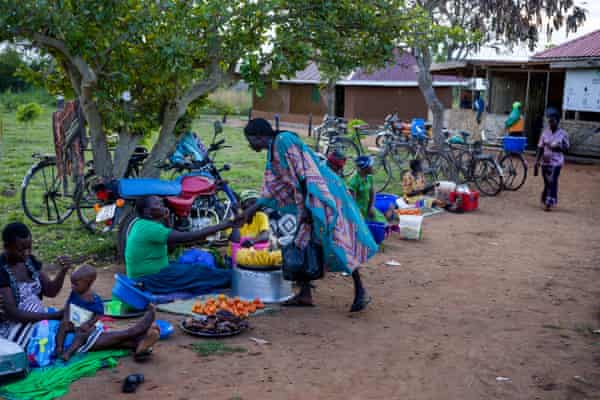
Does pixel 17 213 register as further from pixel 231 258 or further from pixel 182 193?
pixel 231 258

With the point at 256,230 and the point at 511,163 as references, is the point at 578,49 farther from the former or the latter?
the point at 256,230

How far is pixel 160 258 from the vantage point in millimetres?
5871

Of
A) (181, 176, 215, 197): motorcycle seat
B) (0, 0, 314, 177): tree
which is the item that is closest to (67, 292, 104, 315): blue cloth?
(0, 0, 314, 177): tree

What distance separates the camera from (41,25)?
6.23 metres

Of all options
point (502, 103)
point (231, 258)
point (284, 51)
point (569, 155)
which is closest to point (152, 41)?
point (284, 51)

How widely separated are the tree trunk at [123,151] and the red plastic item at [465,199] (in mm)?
5632

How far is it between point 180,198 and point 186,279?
5.42 ft

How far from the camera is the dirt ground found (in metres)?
4.22

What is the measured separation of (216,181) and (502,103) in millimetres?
15683

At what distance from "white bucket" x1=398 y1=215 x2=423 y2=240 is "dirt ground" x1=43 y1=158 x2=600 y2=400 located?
17.4 inches

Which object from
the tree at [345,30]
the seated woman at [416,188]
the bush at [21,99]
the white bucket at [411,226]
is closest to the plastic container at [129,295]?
the tree at [345,30]

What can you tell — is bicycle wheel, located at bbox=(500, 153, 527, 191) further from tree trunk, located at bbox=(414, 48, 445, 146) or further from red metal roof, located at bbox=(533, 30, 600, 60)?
red metal roof, located at bbox=(533, 30, 600, 60)

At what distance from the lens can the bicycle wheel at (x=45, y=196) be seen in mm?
8625

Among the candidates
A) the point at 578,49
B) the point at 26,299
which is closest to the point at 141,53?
the point at 26,299
